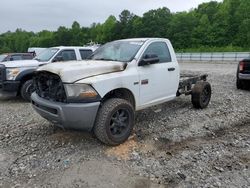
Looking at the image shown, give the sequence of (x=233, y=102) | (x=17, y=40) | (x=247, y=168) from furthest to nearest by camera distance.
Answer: (x=17, y=40) → (x=233, y=102) → (x=247, y=168)

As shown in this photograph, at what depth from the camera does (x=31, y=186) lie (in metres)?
4.09

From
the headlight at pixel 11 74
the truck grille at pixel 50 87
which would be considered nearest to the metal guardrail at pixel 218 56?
the headlight at pixel 11 74

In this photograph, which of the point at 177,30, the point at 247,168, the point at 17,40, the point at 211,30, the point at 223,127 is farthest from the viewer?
the point at 17,40

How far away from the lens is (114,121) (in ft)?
17.1

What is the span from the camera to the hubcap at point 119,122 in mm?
5215

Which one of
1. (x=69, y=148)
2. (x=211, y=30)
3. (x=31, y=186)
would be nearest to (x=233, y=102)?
(x=69, y=148)

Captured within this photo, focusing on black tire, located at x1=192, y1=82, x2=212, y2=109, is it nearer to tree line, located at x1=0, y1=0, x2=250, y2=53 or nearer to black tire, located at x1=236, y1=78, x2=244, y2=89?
black tire, located at x1=236, y1=78, x2=244, y2=89

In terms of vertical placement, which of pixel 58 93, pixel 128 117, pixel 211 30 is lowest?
pixel 128 117

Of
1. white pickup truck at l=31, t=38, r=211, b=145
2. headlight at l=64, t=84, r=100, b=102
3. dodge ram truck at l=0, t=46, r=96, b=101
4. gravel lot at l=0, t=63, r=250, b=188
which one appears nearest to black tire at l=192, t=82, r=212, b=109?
gravel lot at l=0, t=63, r=250, b=188

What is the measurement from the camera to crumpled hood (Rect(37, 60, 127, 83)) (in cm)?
488

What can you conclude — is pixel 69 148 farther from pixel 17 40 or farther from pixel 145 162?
pixel 17 40

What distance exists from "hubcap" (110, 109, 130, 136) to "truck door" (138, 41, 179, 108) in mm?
655

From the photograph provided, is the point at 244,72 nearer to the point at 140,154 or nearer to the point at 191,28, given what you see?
the point at 140,154

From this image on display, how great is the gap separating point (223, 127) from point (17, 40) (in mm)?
119082
